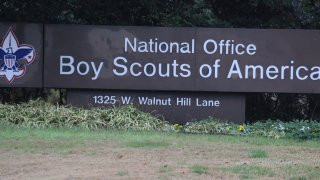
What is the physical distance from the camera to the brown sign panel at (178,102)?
1560cm

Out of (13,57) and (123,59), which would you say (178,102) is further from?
(13,57)

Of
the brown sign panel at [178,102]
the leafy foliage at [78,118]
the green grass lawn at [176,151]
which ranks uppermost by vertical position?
the brown sign panel at [178,102]

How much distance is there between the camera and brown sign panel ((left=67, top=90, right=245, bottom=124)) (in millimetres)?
15602

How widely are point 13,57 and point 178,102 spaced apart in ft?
14.2

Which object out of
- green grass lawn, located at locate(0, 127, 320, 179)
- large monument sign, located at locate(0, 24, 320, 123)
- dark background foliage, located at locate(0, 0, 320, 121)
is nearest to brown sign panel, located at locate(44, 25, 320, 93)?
large monument sign, located at locate(0, 24, 320, 123)

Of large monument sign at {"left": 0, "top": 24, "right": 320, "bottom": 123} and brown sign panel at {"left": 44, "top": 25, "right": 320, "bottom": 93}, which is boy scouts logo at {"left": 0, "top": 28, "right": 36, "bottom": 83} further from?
brown sign panel at {"left": 44, "top": 25, "right": 320, "bottom": 93}

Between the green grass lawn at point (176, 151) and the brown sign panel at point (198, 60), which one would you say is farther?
the brown sign panel at point (198, 60)

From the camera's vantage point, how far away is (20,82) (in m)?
15.6

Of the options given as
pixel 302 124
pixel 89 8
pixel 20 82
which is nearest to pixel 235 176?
pixel 302 124

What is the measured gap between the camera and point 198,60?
15.5 meters

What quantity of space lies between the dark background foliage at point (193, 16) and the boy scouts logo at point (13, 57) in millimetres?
2176

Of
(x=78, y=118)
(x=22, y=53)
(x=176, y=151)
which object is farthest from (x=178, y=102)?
(x=176, y=151)

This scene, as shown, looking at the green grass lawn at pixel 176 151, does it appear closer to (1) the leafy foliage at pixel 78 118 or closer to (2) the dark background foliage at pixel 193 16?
(1) the leafy foliage at pixel 78 118

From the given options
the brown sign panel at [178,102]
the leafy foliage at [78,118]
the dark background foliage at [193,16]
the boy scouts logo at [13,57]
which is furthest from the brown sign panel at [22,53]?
the dark background foliage at [193,16]
